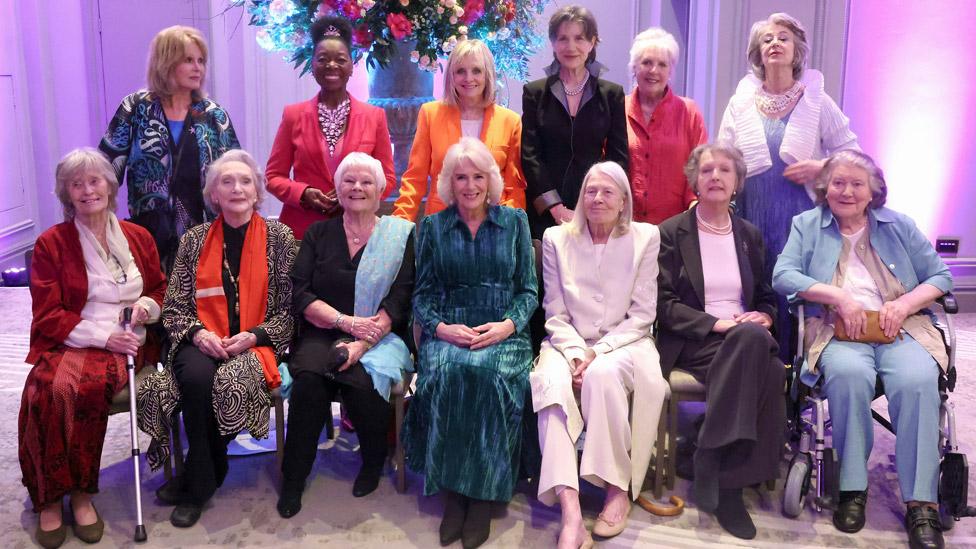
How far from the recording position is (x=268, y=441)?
3.64 m

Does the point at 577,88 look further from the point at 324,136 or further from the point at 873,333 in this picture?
the point at 873,333

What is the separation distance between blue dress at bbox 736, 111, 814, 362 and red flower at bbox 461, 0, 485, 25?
1263 mm

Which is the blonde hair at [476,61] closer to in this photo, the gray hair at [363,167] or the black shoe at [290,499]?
the gray hair at [363,167]

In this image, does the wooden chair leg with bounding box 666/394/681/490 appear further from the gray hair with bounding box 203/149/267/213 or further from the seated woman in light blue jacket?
the gray hair with bounding box 203/149/267/213

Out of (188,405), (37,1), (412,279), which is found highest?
(37,1)

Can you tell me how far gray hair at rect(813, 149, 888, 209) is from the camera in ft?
10.4

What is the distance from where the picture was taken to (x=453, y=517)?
2887 millimetres

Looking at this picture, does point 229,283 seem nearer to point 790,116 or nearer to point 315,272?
point 315,272

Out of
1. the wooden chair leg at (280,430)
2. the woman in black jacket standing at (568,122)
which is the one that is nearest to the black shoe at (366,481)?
the wooden chair leg at (280,430)

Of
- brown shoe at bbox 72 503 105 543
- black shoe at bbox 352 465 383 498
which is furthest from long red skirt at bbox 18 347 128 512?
black shoe at bbox 352 465 383 498

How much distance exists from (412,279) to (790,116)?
1.68 metres

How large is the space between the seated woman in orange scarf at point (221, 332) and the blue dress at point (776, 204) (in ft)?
6.23

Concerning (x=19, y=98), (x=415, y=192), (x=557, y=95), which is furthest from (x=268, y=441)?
(x=19, y=98)

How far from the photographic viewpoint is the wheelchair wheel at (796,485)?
2934 millimetres
